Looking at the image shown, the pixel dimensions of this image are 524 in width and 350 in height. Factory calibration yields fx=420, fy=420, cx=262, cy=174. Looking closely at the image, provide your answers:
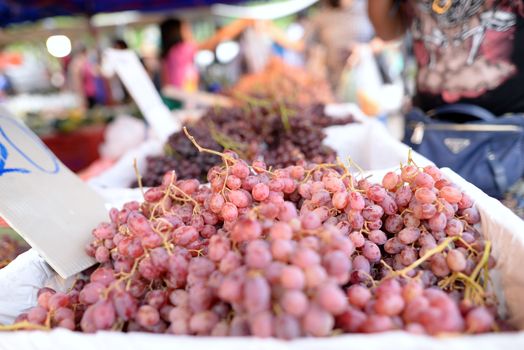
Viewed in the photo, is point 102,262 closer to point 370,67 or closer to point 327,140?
point 327,140

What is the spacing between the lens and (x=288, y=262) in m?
0.62

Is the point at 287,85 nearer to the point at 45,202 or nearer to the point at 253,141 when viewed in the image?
the point at 253,141

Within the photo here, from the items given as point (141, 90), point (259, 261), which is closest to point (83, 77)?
point (141, 90)

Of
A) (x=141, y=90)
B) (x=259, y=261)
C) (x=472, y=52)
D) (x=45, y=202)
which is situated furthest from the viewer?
(x=141, y=90)

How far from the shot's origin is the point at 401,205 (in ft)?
2.85

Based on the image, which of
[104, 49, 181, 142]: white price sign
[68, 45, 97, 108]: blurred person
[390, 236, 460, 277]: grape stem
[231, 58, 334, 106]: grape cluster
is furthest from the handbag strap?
[68, 45, 97, 108]: blurred person

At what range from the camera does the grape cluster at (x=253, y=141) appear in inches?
58.2

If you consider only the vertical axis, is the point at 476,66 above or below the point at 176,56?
below

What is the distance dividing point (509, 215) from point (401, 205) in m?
0.20

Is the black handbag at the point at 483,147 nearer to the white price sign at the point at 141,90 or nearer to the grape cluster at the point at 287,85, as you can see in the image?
the white price sign at the point at 141,90

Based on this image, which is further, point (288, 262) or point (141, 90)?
point (141, 90)

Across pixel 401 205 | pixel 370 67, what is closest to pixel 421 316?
pixel 401 205

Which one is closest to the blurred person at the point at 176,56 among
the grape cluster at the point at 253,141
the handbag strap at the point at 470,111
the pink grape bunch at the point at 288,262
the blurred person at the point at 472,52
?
the grape cluster at the point at 253,141

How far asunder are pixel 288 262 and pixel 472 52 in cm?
128
